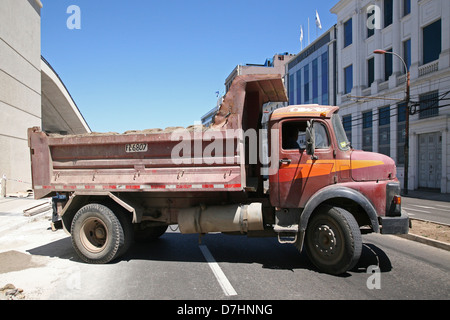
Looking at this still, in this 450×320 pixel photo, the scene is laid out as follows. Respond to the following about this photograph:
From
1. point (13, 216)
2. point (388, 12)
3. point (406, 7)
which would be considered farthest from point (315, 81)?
point (13, 216)

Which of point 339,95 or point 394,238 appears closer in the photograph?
point 394,238

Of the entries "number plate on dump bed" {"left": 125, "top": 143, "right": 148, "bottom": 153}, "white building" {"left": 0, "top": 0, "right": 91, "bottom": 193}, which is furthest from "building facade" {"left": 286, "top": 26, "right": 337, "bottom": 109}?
"number plate on dump bed" {"left": 125, "top": 143, "right": 148, "bottom": 153}

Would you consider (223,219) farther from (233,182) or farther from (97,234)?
(97,234)

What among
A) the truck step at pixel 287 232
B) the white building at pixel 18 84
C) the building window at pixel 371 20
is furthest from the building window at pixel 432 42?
the white building at pixel 18 84

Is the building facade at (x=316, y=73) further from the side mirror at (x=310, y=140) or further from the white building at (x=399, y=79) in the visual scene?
the side mirror at (x=310, y=140)

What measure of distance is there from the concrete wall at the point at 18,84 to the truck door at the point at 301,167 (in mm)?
17350

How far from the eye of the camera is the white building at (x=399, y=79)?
1966 centimetres

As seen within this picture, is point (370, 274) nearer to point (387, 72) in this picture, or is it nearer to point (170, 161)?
point (170, 161)

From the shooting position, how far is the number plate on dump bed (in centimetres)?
586

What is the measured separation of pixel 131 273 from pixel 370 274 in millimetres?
4018

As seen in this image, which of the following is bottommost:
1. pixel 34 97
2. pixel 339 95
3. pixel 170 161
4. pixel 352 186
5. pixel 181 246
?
pixel 181 246

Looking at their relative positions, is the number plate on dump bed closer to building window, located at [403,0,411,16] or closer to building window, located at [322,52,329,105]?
building window, located at [403,0,411,16]

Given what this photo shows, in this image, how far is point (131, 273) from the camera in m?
5.25

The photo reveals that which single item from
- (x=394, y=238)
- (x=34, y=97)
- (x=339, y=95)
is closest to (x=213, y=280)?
(x=394, y=238)
